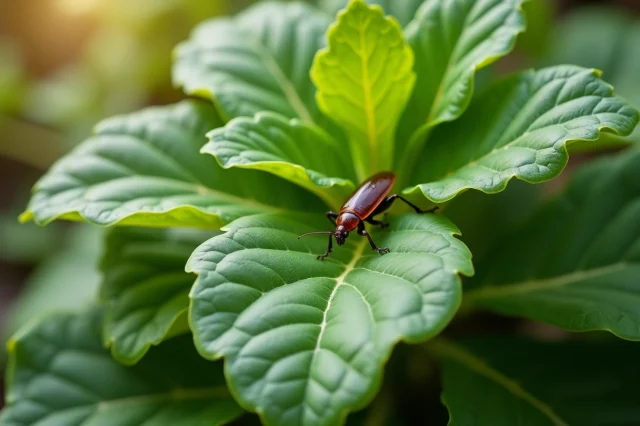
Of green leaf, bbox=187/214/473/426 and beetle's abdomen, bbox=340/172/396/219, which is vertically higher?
green leaf, bbox=187/214/473/426

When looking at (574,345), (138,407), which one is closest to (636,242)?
(574,345)

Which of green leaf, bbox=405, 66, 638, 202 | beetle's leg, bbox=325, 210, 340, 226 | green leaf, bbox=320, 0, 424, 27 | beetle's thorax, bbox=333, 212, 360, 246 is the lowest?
beetle's leg, bbox=325, 210, 340, 226

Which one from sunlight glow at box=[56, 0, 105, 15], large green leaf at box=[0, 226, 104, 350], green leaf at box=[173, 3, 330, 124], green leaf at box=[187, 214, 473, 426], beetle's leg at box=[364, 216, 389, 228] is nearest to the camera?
green leaf at box=[187, 214, 473, 426]

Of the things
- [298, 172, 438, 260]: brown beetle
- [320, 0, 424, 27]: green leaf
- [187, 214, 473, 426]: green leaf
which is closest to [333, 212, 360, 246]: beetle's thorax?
[298, 172, 438, 260]: brown beetle

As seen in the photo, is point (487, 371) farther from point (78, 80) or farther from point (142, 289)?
point (78, 80)

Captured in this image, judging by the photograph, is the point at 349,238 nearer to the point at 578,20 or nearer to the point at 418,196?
the point at 418,196

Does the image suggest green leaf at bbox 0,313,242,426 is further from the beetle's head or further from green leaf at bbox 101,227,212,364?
the beetle's head
